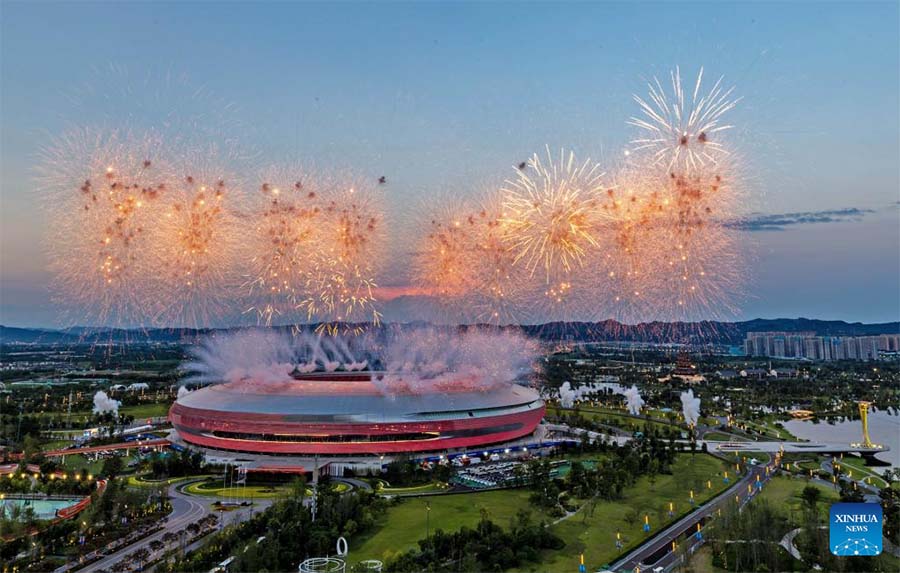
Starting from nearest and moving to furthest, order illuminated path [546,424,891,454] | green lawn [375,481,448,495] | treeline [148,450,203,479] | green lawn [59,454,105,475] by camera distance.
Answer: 1. green lawn [375,481,448,495]
2. treeline [148,450,203,479]
3. green lawn [59,454,105,475]
4. illuminated path [546,424,891,454]

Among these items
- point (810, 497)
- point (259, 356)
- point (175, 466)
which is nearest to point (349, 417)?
point (175, 466)

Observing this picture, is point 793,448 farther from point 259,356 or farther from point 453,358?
point 259,356

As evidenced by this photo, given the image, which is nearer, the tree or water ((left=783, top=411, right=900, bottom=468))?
the tree

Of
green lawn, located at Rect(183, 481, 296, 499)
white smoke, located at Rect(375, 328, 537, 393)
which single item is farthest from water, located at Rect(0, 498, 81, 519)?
white smoke, located at Rect(375, 328, 537, 393)

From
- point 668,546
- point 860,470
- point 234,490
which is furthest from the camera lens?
point 860,470

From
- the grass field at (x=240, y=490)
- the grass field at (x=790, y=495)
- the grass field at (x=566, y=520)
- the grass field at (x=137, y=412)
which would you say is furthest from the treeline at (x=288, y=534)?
the grass field at (x=137, y=412)

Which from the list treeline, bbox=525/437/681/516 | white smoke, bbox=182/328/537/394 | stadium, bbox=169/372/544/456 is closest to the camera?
treeline, bbox=525/437/681/516

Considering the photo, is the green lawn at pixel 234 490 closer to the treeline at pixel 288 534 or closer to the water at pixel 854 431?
the treeline at pixel 288 534

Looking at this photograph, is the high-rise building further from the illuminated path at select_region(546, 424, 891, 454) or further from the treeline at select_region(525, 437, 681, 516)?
the treeline at select_region(525, 437, 681, 516)
